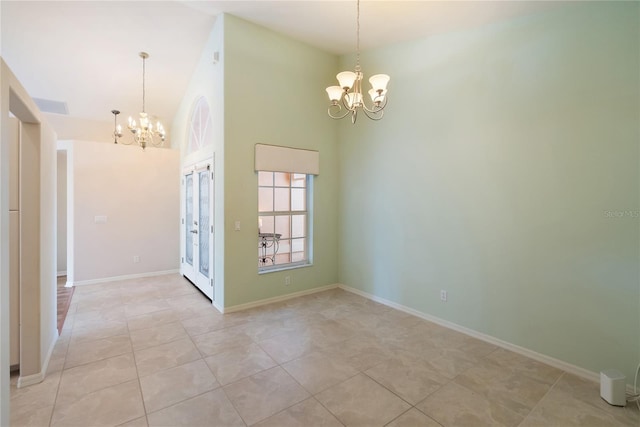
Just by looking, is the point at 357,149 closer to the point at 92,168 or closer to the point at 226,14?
the point at 226,14

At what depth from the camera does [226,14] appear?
378 cm

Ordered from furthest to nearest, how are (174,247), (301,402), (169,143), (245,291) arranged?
(169,143) < (174,247) < (245,291) < (301,402)

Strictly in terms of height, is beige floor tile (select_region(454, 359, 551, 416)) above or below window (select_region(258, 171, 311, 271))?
below

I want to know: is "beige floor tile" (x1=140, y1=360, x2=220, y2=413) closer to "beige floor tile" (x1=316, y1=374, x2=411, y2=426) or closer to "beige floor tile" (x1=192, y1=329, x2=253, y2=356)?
"beige floor tile" (x1=192, y1=329, x2=253, y2=356)

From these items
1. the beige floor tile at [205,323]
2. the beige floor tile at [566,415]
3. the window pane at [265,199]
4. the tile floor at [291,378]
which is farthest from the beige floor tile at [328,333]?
the window pane at [265,199]

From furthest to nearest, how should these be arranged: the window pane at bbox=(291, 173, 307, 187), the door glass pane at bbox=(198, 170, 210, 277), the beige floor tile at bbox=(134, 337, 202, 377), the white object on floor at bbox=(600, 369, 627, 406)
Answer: the window pane at bbox=(291, 173, 307, 187) → the door glass pane at bbox=(198, 170, 210, 277) → the beige floor tile at bbox=(134, 337, 202, 377) → the white object on floor at bbox=(600, 369, 627, 406)

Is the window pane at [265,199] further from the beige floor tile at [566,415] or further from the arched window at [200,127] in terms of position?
the beige floor tile at [566,415]

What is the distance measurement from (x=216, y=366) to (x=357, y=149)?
135 inches

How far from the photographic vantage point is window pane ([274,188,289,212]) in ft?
15.0

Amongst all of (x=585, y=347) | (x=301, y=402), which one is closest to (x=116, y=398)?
(x=301, y=402)

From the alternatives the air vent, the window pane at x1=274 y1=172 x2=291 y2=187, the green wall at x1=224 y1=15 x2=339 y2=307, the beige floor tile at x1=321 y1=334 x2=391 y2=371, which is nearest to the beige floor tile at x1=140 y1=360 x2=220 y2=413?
the beige floor tile at x1=321 y1=334 x2=391 y2=371

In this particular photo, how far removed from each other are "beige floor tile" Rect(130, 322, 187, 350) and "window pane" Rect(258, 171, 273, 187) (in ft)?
6.98

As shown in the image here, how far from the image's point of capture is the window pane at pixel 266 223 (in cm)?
441

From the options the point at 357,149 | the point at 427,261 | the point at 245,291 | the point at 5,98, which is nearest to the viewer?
the point at 5,98
